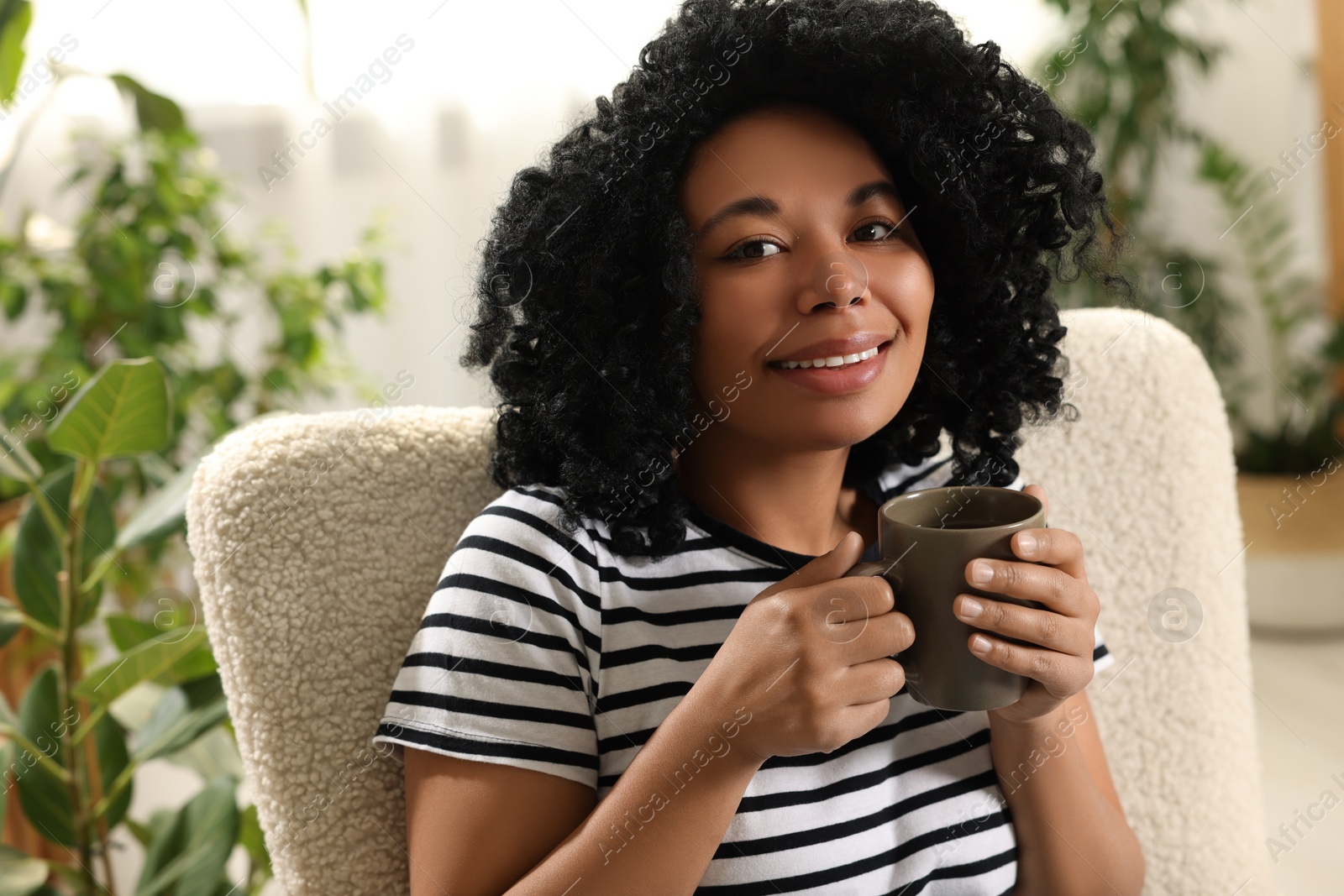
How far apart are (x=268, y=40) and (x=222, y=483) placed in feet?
6.56

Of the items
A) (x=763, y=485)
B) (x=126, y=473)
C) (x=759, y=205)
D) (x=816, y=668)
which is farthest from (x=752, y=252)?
(x=126, y=473)

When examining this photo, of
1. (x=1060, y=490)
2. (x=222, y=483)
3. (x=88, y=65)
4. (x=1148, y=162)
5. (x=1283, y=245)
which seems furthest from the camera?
(x=1283, y=245)

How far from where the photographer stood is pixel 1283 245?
338 cm

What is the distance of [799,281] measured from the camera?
803 mm

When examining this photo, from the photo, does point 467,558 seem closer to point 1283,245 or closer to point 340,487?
point 340,487

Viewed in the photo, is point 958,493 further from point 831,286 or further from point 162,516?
point 162,516

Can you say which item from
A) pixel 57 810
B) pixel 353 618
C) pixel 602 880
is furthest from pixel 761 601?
pixel 57 810

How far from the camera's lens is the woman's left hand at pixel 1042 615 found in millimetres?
679

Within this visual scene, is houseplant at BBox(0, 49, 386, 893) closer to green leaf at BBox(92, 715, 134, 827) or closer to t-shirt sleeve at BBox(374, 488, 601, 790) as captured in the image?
green leaf at BBox(92, 715, 134, 827)

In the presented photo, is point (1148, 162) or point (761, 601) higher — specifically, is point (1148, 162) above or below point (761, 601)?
above

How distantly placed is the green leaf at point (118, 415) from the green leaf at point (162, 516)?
0.05 meters

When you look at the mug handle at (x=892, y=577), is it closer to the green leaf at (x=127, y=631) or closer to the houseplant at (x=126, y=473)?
the houseplant at (x=126, y=473)

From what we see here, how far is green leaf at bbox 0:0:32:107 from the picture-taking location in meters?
0.94

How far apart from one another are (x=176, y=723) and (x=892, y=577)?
2.58 feet
